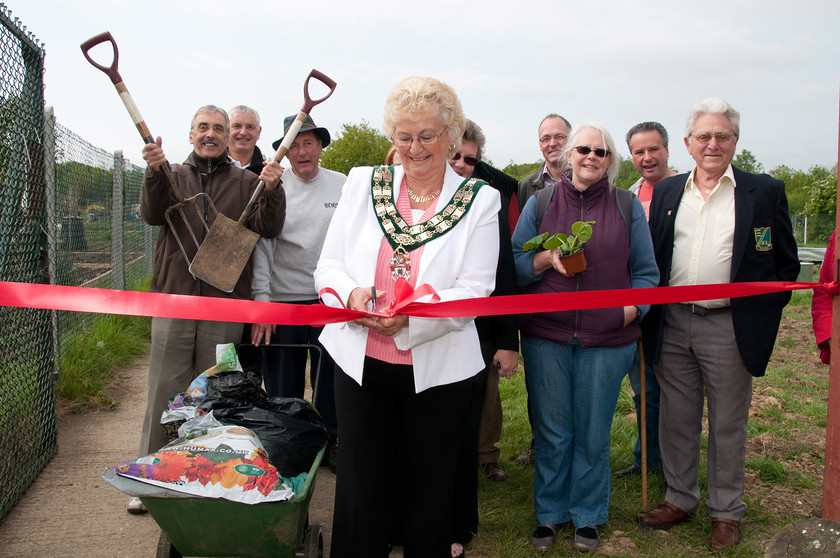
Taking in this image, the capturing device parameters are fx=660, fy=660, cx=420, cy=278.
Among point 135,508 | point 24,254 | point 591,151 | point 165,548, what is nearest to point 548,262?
Result: point 591,151

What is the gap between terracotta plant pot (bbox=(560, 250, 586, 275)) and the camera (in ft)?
10.5

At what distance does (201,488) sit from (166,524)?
0.88 feet

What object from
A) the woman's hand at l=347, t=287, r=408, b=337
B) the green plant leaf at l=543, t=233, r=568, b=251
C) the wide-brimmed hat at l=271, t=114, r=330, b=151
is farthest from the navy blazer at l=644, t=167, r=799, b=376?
the wide-brimmed hat at l=271, t=114, r=330, b=151

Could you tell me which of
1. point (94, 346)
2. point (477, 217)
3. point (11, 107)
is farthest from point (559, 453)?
point (94, 346)

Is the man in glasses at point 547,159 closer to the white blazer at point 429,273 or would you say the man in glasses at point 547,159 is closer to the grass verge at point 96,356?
the white blazer at point 429,273

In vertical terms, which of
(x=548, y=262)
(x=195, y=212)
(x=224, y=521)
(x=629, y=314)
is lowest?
(x=224, y=521)

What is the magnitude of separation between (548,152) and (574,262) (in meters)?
1.91

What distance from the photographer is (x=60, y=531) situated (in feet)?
11.9

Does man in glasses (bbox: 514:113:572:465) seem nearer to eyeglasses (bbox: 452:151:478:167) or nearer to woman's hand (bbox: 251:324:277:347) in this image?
eyeglasses (bbox: 452:151:478:167)

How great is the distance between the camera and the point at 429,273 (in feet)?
8.47

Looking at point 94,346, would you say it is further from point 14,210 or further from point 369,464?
point 369,464

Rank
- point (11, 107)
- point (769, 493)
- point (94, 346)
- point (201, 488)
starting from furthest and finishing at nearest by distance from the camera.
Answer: point (94, 346), point (769, 493), point (11, 107), point (201, 488)

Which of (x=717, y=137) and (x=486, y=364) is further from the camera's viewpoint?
(x=486, y=364)

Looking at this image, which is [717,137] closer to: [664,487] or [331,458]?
[664,487]
